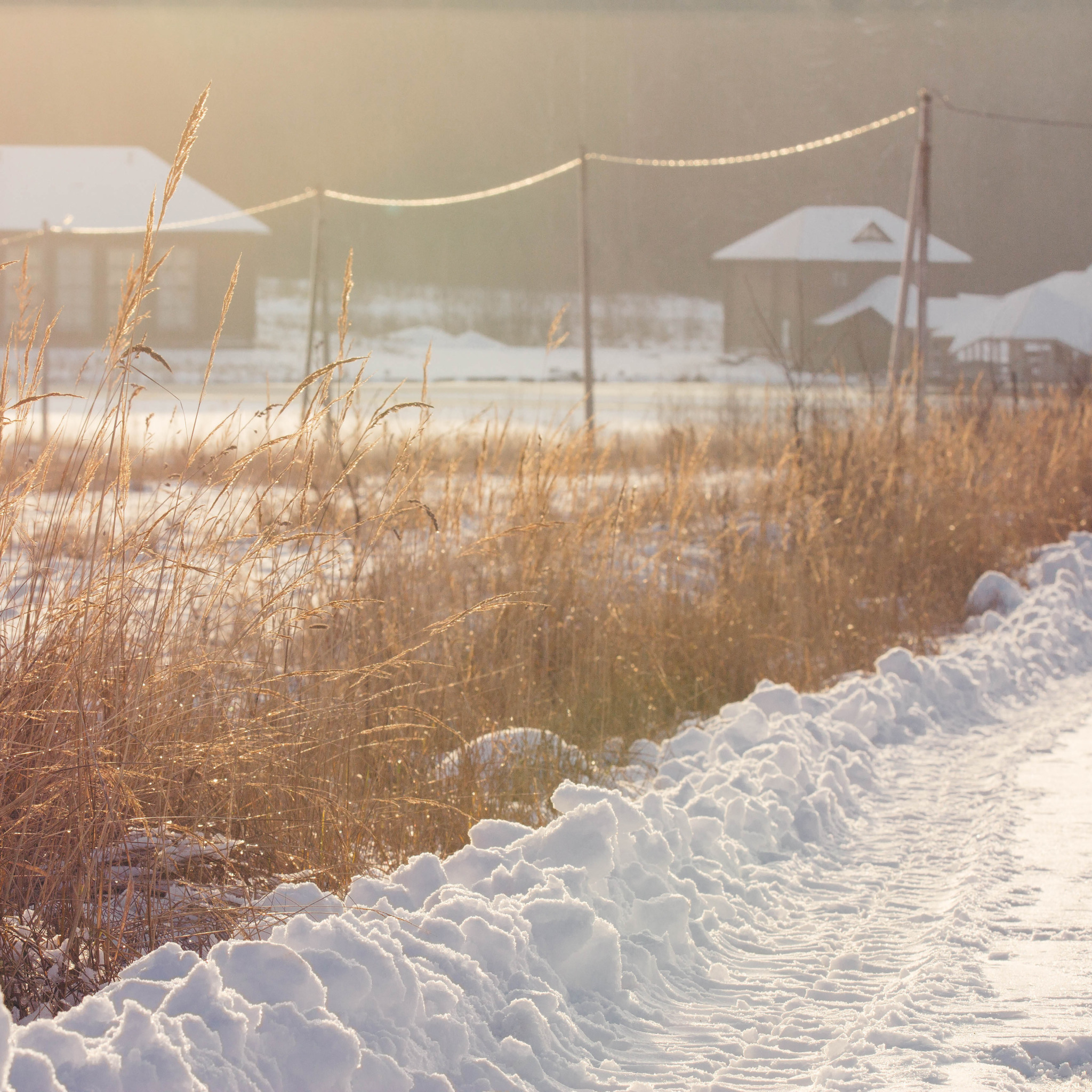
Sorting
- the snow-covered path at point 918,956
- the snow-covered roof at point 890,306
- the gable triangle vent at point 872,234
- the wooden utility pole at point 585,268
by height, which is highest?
the gable triangle vent at point 872,234

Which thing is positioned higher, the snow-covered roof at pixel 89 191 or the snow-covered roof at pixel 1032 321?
the snow-covered roof at pixel 89 191

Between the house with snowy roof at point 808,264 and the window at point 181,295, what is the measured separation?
765 inches

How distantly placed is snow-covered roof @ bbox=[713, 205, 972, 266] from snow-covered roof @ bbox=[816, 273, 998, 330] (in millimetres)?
1251

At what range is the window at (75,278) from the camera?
34.3 m

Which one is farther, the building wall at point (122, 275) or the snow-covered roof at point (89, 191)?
the building wall at point (122, 275)

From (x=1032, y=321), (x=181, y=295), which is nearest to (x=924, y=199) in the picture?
(x=1032, y=321)

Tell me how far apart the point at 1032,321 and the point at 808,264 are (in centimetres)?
1131

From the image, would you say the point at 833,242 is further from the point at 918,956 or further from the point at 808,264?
the point at 918,956

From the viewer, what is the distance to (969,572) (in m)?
7.11

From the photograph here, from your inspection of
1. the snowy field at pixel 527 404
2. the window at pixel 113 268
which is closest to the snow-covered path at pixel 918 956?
the snowy field at pixel 527 404

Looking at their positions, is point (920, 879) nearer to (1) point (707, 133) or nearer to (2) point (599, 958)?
(2) point (599, 958)

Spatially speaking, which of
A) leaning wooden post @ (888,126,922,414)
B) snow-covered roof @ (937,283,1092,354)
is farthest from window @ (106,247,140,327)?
leaning wooden post @ (888,126,922,414)

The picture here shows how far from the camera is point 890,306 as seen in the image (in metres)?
44.2

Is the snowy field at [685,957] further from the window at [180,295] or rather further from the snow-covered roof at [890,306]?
the snow-covered roof at [890,306]
